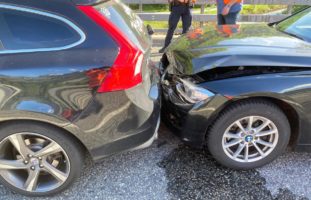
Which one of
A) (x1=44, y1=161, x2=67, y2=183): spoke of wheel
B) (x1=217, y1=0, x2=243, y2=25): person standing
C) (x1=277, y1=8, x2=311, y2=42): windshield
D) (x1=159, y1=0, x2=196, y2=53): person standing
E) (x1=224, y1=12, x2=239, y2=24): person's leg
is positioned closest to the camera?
(x1=44, y1=161, x2=67, y2=183): spoke of wheel

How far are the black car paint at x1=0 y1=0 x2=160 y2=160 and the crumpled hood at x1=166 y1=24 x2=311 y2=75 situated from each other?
Answer: 0.81 meters

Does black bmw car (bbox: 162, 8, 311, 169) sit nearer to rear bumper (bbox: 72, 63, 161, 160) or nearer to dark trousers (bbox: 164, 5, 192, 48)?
rear bumper (bbox: 72, 63, 161, 160)

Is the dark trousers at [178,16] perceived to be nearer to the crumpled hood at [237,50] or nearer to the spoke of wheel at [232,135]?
the crumpled hood at [237,50]

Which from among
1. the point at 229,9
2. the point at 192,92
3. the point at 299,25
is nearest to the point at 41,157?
the point at 192,92

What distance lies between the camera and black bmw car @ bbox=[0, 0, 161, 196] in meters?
2.12

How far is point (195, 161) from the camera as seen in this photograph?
116 inches

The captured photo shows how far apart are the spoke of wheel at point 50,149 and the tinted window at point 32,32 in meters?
0.72

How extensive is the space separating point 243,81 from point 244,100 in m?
0.16

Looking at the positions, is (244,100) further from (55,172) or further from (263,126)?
(55,172)

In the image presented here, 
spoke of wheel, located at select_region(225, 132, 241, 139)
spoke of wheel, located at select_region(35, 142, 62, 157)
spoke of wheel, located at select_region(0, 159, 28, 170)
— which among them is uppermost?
spoke of wheel, located at select_region(35, 142, 62, 157)

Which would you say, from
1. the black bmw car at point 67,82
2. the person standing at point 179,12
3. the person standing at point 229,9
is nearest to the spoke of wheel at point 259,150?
the black bmw car at point 67,82

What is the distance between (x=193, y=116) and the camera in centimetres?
261

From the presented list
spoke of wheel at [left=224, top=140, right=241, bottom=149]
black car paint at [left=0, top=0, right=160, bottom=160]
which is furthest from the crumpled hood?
black car paint at [left=0, top=0, right=160, bottom=160]

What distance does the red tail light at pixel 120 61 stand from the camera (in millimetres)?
2191
